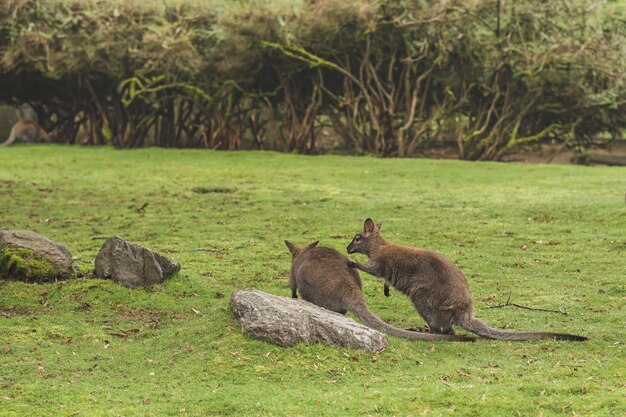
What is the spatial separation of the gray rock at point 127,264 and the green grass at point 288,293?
151mm

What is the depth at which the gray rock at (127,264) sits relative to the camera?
10.1 metres

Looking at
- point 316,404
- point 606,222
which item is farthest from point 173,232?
point 316,404

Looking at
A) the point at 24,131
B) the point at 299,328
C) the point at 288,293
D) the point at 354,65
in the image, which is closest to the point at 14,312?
the point at 288,293

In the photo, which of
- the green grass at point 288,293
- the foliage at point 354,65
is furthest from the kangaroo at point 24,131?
the green grass at point 288,293

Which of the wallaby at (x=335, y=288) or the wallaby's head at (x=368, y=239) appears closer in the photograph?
the wallaby at (x=335, y=288)

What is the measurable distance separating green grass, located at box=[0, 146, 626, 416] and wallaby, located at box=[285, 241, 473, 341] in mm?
202

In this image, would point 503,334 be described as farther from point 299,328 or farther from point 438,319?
point 299,328

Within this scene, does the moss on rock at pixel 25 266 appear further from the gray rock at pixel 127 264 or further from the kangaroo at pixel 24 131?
the kangaroo at pixel 24 131

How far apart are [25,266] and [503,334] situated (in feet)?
16.5

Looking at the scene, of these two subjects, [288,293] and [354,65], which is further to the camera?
[354,65]

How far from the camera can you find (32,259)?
10328mm

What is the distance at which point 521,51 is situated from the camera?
25109 mm

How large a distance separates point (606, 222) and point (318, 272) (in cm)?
800

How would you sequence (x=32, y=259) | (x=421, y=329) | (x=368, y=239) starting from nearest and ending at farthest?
(x=421, y=329) < (x=368, y=239) < (x=32, y=259)
